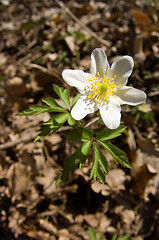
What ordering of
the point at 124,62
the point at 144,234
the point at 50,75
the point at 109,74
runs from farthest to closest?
the point at 50,75
the point at 144,234
the point at 109,74
the point at 124,62

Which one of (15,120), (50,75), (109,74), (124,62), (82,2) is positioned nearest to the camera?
(124,62)

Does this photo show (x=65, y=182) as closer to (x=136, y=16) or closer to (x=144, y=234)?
(x=144, y=234)

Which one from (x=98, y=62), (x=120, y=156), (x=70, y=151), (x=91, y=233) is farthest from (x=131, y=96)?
(x=91, y=233)

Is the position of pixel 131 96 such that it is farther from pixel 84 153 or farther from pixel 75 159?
pixel 75 159

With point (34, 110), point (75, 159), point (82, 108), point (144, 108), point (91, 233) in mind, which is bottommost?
point (91, 233)

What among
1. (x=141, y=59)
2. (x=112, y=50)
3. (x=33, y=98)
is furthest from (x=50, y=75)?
(x=141, y=59)

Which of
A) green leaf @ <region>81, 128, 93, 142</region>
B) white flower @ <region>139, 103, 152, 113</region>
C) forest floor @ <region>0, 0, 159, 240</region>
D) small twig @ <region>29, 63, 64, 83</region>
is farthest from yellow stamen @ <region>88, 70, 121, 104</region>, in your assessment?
small twig @ <region>29, 63, 64, 83</region>

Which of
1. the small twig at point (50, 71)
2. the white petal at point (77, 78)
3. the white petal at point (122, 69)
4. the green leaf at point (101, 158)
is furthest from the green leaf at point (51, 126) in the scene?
the small twig at point (50, 71)
